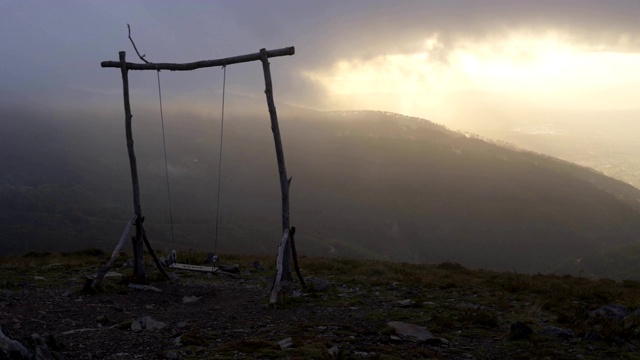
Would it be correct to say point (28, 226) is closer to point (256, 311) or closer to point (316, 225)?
point (316, 225)

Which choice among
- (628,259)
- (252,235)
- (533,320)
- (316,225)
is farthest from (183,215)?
(533,320)

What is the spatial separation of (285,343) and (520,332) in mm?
5063

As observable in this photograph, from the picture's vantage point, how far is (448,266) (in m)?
26.9

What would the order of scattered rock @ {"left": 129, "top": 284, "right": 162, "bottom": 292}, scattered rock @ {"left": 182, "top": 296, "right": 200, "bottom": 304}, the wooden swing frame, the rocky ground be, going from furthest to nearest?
1. scattered rock @ {"left": 129, "top": 284, "right": 162, "bottom": 292}
2. scattered rock @ {"left": 182, "top": 296, "right": 200, "bottom": 304}
3. the wooden swing frame
4. the rocky ground

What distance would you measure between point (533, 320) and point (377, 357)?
18.5ft

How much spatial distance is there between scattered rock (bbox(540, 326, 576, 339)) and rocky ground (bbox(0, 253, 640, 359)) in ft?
0.20

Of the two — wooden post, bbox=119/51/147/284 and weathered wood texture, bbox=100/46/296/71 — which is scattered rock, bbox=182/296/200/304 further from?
weathered wood texture, bbox=100/46/296/71

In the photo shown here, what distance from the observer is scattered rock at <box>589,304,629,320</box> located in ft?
44.6

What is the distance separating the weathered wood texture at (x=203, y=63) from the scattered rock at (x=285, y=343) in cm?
928

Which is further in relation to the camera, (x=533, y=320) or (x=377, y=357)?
(x=533, y=320)

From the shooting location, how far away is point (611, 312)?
1387cm

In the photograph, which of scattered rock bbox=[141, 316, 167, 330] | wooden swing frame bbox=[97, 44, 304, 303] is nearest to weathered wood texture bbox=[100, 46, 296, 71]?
wooden swing frame bbox=[97, 44, 304, 303]

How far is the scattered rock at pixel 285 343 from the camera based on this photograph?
1048 cm

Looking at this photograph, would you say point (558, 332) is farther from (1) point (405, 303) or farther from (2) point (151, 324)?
(2) point (151, 324)
